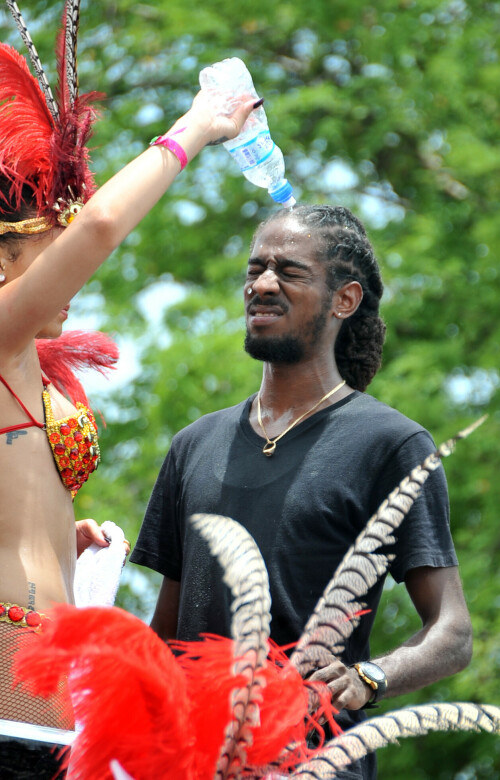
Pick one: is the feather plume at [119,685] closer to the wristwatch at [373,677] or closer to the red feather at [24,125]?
the wristwatch at [373,677]

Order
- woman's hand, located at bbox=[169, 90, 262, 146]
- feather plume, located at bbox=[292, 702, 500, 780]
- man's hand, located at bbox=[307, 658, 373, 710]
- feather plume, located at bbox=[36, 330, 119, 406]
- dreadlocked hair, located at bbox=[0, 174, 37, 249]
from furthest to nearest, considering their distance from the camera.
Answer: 1. feather plume, located at bbox=[36, 330, 119, 406]
2. dreadlocked hair, located at bbox=[0, 174, 37, 249]
3. woman's hand, located at bbox=[169, 90, 262, 146]
4. man's hand, located at bbox=[307, 658, 373, 710]
5. feather plume, located at bbox=[292, 702, 500, 780]

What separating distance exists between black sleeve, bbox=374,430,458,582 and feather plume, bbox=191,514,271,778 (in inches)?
28.0

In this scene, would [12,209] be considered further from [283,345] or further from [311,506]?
[311,506]

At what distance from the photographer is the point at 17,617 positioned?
2625 millimetres

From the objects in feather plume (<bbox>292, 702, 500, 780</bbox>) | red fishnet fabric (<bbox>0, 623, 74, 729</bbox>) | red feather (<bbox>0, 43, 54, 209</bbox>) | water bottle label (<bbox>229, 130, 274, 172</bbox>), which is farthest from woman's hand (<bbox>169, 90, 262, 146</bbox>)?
feather plume (<bbox>292, 702, 500, 780</bbox>)

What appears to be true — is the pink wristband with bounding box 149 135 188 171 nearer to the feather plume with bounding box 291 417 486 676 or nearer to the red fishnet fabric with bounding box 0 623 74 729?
the feather plume with bounding box 291 417 486 676

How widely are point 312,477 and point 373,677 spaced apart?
560 millimetres

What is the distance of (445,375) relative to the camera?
8492 millimetres

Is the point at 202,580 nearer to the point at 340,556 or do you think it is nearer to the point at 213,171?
the point at 340,556

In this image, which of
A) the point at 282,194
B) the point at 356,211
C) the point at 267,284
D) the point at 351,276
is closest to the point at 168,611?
the point at 267,284

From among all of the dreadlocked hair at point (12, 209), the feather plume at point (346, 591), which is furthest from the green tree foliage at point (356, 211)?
the feather plume at point (346, 591)

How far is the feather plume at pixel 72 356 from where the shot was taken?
3.30 meters

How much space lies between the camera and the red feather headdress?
2865 millimetres

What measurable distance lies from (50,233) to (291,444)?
822mm
